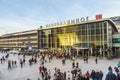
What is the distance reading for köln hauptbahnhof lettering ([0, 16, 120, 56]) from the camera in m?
51.6

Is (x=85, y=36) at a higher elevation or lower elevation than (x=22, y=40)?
higher

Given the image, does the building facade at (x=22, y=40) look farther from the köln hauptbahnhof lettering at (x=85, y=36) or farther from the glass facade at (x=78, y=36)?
the glass facade at (x=78, y=36)

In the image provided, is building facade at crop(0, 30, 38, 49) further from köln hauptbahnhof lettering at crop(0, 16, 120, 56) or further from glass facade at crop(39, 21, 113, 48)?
glass facade at crop(39, 21, 113, 48)

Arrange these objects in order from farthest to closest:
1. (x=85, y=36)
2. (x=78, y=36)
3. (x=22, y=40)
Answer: (x=22, y=40) < (x=78, y=36) < (x=85, y=36)

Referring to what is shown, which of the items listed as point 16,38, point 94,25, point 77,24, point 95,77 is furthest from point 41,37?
point 95,77

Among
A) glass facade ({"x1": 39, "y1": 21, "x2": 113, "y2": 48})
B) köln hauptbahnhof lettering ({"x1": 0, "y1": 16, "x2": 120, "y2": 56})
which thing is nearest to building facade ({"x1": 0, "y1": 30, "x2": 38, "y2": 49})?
köln hauptbahnhof lettering ({"x1": 0, "y1": 16, "x2": 120, "y2": 56})

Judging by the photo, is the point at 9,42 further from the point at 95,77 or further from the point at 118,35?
the point at 95,77

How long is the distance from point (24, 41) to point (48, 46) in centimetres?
3283

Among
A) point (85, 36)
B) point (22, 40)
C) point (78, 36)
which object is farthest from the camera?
point (22, 40)

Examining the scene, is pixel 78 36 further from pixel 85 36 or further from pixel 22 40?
pixel 22 40

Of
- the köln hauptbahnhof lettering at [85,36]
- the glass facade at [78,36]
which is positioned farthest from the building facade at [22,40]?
the glass facade at [78,36]

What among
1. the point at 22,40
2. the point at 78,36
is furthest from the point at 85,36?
the point at 22,40

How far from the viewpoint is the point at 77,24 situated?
61281 millimetres

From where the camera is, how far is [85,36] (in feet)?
192
